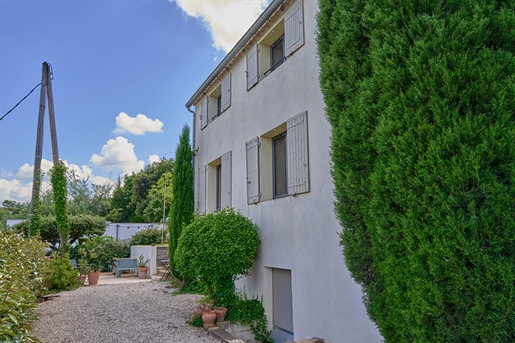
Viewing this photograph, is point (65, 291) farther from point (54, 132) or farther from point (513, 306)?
point (513, 306)

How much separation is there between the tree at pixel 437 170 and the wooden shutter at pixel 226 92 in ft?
20.9

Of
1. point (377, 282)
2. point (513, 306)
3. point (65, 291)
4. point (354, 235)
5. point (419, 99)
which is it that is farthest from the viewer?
point (65, 291)

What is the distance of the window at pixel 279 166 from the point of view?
7047mm

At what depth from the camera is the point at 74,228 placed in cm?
1766

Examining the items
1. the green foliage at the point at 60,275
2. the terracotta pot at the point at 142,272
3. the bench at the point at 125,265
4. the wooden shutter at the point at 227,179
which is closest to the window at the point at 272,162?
the wooden shutter at the point at 227,179

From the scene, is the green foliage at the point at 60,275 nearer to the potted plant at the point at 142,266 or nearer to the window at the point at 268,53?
the potted plant at the point at 142,266

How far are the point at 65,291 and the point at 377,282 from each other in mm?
11779

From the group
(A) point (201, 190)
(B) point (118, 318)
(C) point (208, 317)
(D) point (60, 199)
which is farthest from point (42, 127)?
(C) point (208, 317)

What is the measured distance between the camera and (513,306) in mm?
2172

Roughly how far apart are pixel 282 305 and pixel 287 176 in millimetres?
2626

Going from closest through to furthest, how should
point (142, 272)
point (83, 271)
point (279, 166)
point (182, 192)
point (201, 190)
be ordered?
point (279, 166), point (201, 190), point (182, 192), point (83, 271), point (142, 272)

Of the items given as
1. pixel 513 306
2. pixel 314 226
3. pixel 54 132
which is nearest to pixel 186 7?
pixel 54 132

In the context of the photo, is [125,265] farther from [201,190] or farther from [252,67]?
[252,67]

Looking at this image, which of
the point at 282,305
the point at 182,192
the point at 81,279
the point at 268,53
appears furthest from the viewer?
the point at 81,279
